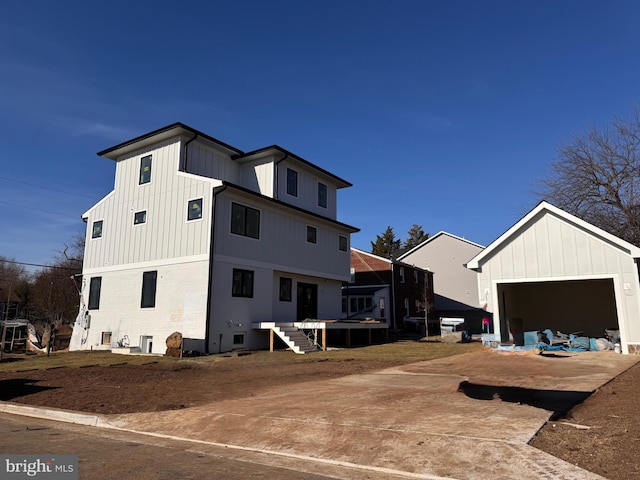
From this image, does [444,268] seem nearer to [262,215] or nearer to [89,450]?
[262,215]

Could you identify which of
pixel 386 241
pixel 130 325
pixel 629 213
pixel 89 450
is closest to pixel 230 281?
pixel 130 325

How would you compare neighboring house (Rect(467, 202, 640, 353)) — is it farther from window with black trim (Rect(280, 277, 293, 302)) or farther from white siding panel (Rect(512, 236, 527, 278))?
window with black trim (Rect(280, 277, 293, 302))

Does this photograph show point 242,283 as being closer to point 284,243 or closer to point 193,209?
point 284,243

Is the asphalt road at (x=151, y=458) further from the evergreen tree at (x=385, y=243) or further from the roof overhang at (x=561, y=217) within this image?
the evergreen tree at (x=385, y=243)

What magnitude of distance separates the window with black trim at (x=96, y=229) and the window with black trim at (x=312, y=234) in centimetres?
1083

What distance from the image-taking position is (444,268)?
4619cm

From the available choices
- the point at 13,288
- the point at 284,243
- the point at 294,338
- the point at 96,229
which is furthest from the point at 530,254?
the point at 13,288

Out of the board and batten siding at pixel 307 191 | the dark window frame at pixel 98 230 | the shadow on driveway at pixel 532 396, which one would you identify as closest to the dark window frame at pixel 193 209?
the board and batten siding at pixel 307 191

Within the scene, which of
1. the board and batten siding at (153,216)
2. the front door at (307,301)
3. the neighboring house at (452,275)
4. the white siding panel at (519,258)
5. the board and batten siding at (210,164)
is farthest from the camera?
the neighboring house at (452,275)

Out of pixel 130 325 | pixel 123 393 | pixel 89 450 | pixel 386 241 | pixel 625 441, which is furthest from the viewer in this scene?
pixel 386 241

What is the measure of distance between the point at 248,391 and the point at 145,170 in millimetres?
15766

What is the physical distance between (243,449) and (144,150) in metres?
19.7

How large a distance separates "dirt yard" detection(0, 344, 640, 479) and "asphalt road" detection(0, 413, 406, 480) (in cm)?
177

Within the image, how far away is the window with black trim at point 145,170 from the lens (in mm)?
22469
